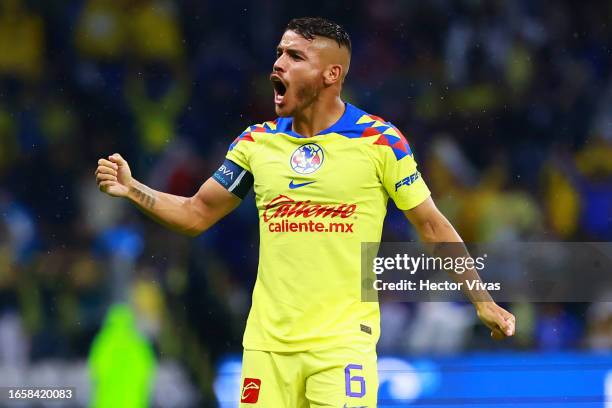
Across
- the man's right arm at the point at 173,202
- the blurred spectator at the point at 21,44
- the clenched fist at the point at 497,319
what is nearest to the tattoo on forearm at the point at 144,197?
the man's right arm at the point at 173,202

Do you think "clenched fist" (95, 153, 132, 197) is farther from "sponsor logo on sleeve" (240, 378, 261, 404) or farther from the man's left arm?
the man's left arm

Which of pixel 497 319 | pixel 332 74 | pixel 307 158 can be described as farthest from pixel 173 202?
pixel 497 319

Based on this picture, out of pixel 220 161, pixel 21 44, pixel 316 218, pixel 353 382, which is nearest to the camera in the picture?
pixel 353 382

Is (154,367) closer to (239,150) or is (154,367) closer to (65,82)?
(65,82)

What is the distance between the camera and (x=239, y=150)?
4516 mm

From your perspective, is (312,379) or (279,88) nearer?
(312,379)

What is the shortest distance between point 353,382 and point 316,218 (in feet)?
1.99

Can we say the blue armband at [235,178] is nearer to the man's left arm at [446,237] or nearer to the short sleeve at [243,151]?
the short sleeve at [243,151]

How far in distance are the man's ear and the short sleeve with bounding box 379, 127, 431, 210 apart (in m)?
0.31

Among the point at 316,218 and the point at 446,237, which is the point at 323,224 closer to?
the point at 316,218

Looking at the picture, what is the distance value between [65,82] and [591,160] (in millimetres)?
3926

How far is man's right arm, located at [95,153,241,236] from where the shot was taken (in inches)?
172

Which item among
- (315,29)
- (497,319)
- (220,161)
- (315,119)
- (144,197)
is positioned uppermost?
(220,161)

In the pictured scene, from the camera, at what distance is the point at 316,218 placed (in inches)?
168
